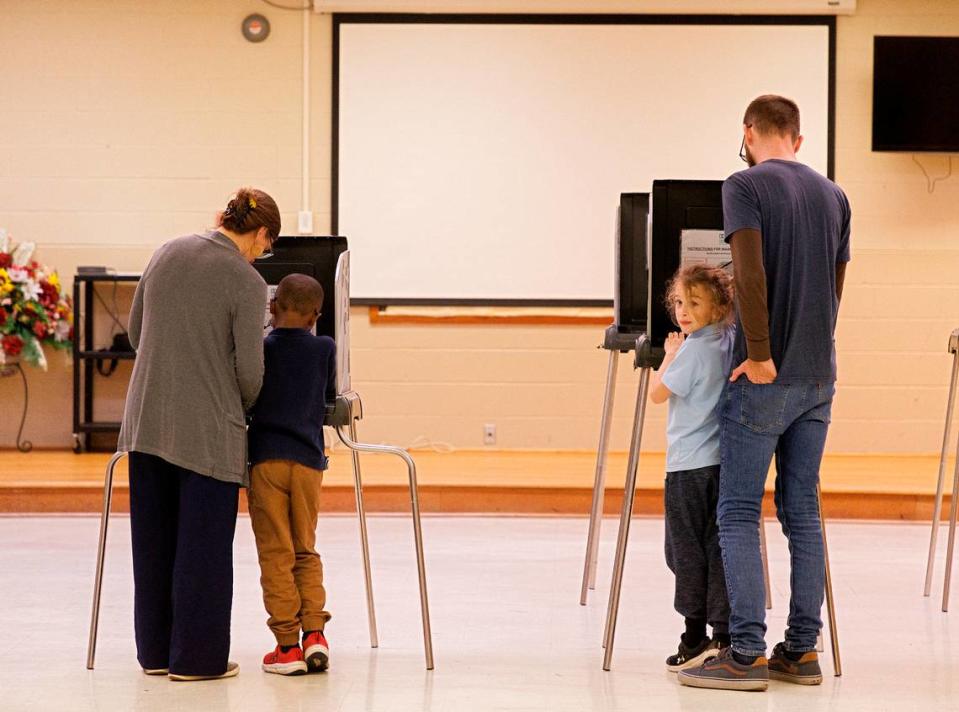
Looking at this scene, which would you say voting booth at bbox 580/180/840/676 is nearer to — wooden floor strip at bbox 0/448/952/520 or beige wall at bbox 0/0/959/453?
wooden floor strip at bbox 0/448/952/520

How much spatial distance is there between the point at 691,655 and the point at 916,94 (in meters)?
4.57

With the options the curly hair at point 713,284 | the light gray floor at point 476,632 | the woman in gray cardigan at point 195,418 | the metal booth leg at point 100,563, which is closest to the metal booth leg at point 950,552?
the light gray floor at point 476,632

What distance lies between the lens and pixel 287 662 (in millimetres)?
2857

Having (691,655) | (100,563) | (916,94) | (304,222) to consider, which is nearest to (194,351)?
(100,563)

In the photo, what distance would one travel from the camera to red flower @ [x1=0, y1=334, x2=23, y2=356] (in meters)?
6.42

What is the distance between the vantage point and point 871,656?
3.10m

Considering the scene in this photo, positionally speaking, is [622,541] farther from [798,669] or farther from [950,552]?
[950,552]

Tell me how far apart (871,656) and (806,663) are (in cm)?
38

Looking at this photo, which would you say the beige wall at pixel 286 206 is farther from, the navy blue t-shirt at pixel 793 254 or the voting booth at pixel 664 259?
the navy blue t-shirt at pixel 793 254

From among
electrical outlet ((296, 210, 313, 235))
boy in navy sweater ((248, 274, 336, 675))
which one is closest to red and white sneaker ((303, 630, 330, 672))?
boy in navy sweater ((248, 274, 336, 675))

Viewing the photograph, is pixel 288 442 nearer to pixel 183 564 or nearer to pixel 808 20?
pixel 183 564

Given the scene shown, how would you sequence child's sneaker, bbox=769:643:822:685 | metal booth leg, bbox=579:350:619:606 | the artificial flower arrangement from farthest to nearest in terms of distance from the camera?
the artificial flower arrangement
metal booth leg, bbox=579:350:619:606
child's sneaker, bbox=769:643:822:685

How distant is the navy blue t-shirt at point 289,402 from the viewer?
2.83 metres

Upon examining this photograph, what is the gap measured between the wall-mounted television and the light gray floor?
2508mm
